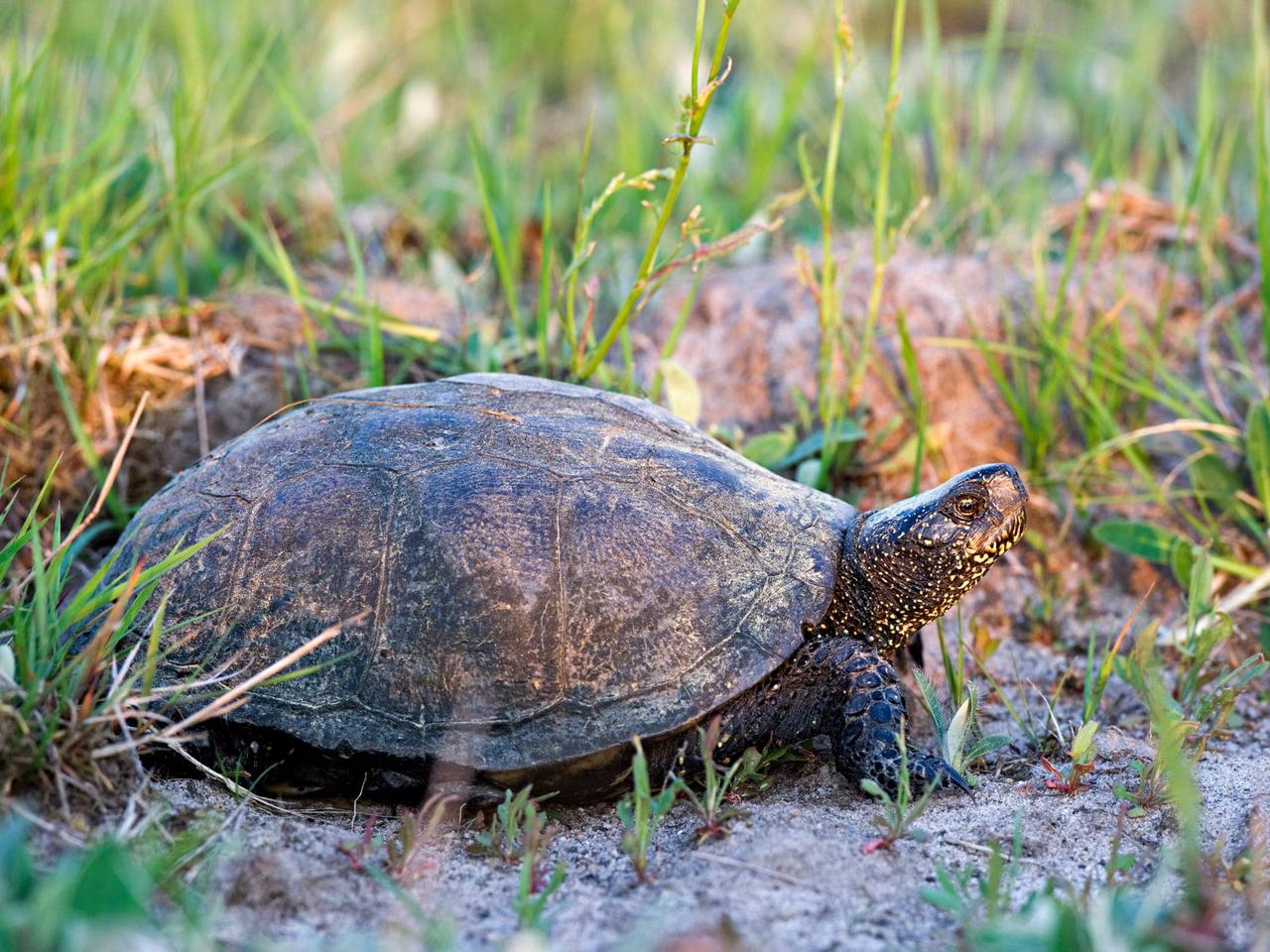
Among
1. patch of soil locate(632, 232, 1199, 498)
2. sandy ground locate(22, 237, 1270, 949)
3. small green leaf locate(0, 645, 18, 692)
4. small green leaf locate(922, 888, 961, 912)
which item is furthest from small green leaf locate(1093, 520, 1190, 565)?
small green leaf locate(0, 645, 18, 692)

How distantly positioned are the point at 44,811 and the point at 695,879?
117 cm

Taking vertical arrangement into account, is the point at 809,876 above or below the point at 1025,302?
below

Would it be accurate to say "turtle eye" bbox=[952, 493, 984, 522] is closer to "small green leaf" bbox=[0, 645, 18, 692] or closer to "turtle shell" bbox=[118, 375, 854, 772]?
"turtle shell" bbox=[118, 375, 854, 772]

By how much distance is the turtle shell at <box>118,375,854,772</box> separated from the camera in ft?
8.05

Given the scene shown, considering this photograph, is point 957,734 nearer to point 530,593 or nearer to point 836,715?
point 836,715

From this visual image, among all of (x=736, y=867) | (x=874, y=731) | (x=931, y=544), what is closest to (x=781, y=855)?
(x=736, y=867)

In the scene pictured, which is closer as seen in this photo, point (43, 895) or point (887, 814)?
point (43, 895)

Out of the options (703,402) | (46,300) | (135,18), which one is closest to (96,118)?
(46,300)

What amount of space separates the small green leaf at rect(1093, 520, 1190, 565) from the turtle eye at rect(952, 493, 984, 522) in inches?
36.3

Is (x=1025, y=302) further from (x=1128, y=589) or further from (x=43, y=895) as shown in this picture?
(x=43, y=895)

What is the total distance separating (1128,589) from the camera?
3660mm

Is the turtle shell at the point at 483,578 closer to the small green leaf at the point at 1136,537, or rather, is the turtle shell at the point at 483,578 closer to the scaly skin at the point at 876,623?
the scaly skin at the point at 876,623

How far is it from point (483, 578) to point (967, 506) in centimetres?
118

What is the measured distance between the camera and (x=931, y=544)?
9.09 feet
